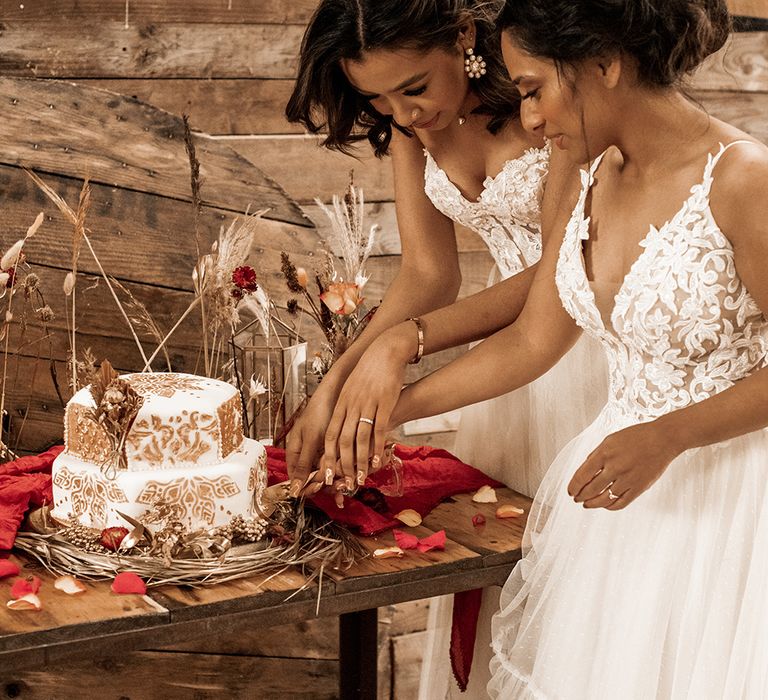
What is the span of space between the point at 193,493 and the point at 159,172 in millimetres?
953

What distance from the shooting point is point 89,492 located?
1.66m

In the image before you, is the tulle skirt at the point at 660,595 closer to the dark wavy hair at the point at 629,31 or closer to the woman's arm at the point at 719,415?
the woman's arm at the point at 719,415

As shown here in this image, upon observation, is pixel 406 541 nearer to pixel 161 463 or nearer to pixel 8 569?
pixel 161 463

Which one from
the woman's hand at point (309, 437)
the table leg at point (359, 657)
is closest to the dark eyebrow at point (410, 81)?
the woman's hand at point (309, 437)

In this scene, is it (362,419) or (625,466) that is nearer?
(625,466)

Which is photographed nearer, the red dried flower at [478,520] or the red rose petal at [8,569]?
the red rose petal at [8,569]

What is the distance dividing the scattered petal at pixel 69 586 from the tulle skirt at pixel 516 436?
0.76m

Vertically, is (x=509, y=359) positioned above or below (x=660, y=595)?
above

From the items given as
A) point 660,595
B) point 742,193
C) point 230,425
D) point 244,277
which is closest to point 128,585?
point 230,425

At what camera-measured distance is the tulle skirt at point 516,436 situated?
1.99m

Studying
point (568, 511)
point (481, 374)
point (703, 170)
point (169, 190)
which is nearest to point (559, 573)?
point (568, 511)

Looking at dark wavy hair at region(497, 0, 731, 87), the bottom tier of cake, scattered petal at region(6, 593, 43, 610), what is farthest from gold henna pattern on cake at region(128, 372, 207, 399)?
dark wavy hair at region(497, 0, 731, 87)

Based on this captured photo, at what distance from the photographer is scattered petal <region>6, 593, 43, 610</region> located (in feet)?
4.90

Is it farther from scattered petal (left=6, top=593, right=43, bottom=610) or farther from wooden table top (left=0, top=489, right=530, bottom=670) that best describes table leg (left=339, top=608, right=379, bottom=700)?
scattered petal (left=6, top=593, right=43, bottom=610)
